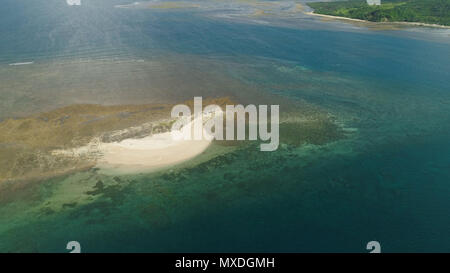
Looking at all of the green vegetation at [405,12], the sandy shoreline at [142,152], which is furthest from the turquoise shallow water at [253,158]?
the green vegetation at [405,12]

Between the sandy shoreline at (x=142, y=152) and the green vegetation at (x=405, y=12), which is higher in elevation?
the green vegetation at (x=405, y=12)

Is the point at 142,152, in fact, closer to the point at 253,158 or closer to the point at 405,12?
the point at 253,158

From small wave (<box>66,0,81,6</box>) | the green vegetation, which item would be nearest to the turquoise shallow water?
the green vegetation

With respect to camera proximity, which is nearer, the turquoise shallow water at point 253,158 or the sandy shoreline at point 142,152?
the turquoise shallow water at point 253,158

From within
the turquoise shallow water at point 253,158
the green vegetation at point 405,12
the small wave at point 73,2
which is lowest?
the turquoise shallow water at point 253,158

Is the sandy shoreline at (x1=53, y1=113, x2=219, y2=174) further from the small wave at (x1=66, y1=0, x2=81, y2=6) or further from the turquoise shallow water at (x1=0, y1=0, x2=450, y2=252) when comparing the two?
the small wave at (x1=66, y1=0, x2=81, y2=6)

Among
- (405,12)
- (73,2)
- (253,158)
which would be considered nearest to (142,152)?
(253,158)

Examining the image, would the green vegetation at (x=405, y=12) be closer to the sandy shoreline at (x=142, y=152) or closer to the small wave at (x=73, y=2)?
the small wave at (x=73, y=2)
